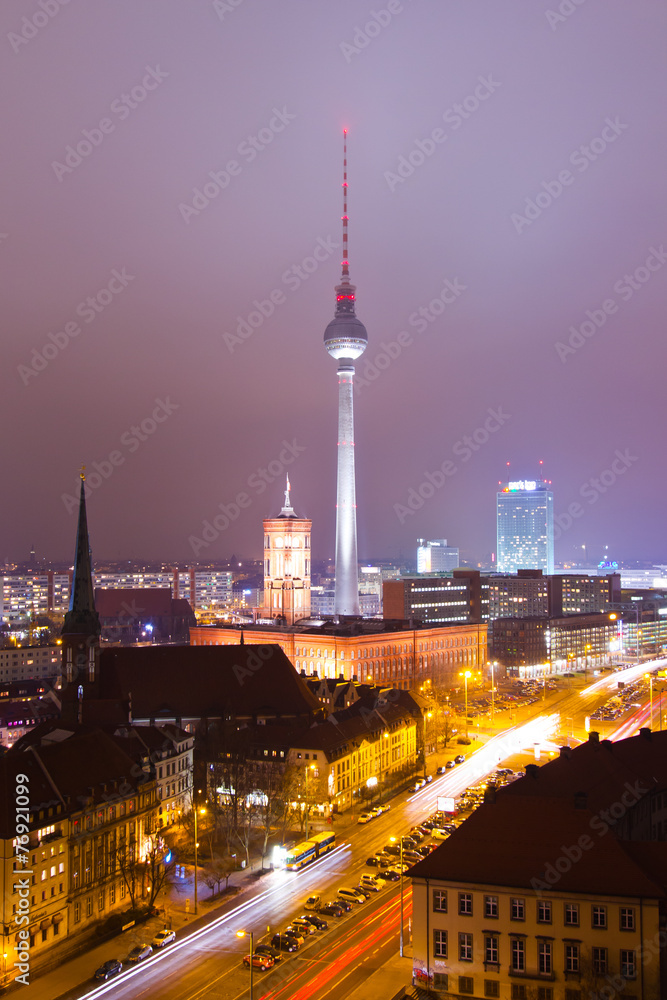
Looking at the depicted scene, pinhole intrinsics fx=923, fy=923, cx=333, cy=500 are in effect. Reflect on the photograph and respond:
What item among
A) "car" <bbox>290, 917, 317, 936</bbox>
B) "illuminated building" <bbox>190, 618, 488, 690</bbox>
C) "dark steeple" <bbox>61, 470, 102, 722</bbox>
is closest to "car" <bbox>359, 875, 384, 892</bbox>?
"car" <bbox>290, 917, 317, 936</bbox>

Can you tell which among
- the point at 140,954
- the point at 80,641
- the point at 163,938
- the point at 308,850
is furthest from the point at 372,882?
the point at 80,641

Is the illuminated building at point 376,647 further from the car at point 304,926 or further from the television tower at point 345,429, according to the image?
the car at point 304,926

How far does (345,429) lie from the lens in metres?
156

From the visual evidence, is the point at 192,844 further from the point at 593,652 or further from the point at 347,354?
the point at 347,354

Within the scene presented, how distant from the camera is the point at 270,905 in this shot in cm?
3778

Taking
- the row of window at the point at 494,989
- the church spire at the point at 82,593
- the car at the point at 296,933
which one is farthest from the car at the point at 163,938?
the church spire at the point at 82,593

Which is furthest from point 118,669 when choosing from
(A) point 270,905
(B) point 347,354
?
(B) point 347,354

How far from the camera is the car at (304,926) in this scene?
3456 cm

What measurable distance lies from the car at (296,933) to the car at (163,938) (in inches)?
167

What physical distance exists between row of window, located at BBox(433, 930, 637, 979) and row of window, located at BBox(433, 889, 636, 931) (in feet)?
2.05

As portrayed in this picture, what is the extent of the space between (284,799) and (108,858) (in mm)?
10740

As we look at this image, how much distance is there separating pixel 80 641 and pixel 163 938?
22057 mm

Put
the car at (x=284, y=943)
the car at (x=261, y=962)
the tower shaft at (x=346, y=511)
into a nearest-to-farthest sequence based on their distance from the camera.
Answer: the car at (x=261, y=962), the car at (x=284, y=943), the tower shaft at (x=346, y=511)

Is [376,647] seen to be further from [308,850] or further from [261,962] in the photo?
[261,962]
